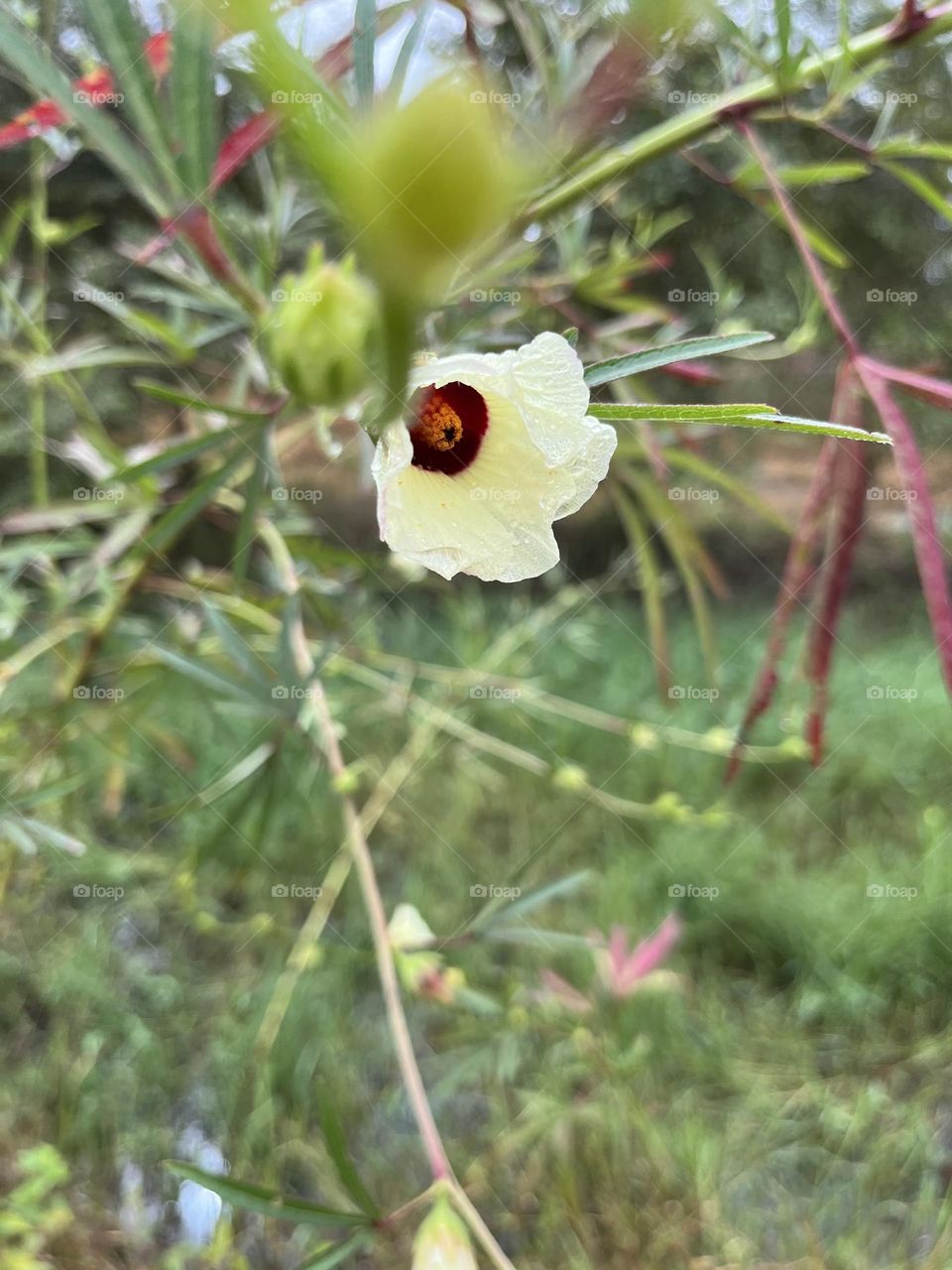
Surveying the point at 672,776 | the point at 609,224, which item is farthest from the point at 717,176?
the point at 609,224

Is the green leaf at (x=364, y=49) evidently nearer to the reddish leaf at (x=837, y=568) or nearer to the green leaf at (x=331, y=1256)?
the reddish leaf at (x=837, y=568)

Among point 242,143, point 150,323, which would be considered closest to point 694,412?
point 242,143

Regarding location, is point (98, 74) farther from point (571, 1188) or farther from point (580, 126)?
point (571, 1188)

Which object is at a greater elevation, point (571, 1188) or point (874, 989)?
point (571, 1188)

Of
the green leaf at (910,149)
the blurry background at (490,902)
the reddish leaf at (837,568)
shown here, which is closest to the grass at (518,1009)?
the blurry background at (490,902)

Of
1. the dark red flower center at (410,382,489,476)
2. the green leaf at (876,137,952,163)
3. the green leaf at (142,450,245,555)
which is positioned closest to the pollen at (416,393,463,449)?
the dark red flower center at (410,382,489,476)

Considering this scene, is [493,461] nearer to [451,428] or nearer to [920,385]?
[451,428]
